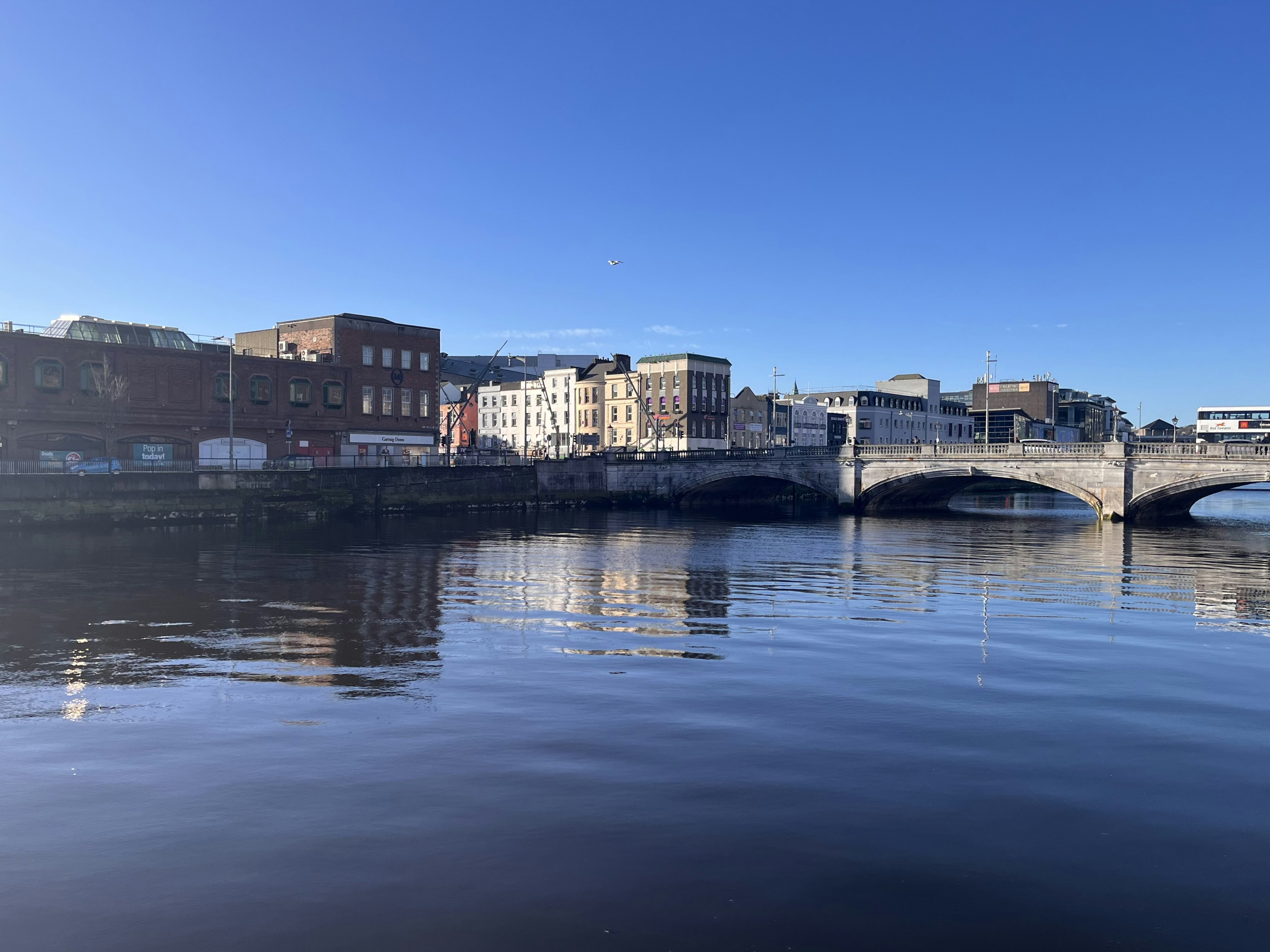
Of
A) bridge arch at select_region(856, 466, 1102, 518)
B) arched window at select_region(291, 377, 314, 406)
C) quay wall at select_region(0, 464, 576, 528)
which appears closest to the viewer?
quay wall at select_region(0, 464, 576, 528)

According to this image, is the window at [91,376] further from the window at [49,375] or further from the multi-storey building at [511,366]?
the multi-storey building at [511,366]

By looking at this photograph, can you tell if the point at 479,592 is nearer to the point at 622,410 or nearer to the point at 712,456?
the point at 712,456

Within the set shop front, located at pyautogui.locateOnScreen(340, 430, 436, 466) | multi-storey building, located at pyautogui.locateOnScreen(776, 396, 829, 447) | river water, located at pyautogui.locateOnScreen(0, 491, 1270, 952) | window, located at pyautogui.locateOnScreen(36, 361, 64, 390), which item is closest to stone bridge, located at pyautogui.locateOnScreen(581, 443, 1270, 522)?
shop front, located at pyautogui.locateOnScreen(340, 430, 436, 466)

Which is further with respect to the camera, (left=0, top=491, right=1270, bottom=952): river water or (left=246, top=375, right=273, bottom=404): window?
(left=246, top=375, right=273, bottom=404): window

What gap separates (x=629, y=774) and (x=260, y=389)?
73993 millimetres

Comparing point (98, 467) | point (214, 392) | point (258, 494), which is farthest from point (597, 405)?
point (98, 467)

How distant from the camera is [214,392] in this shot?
75938 millimetres

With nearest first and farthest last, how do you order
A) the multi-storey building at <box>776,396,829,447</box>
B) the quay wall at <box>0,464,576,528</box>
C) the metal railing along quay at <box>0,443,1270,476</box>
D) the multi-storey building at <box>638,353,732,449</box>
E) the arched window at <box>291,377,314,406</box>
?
the quay wall at <box>0,464,576,528</box>, the metal railing along quay at <box>0,443,1270,476</box>, the arched window at <box>291,377,314,406</box>, the multi-storey building at <box>638,353,732,449</box>, the multi-storey building at <box>776,396,829,447</box>

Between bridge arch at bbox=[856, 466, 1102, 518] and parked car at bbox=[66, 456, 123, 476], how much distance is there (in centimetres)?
5650

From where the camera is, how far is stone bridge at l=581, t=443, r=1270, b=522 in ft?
219

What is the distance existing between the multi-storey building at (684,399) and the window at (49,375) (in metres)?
71.2

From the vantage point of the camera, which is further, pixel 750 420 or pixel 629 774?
pixel 750 420

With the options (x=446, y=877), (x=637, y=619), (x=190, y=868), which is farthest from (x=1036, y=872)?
(x=637, y=619)

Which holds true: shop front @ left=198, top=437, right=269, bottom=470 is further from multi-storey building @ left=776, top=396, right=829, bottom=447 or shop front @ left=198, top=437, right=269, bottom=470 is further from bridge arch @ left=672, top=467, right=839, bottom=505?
multi-storey building @ left=776, top=396, right=829, bottom=447
